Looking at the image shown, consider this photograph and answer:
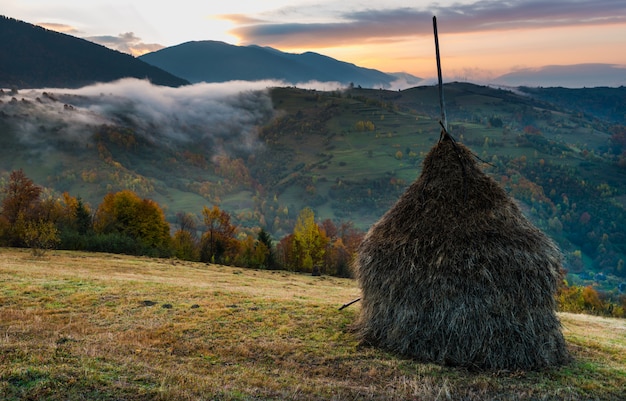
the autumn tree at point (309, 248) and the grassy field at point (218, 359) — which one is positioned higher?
the grassy field at point (218, 359)

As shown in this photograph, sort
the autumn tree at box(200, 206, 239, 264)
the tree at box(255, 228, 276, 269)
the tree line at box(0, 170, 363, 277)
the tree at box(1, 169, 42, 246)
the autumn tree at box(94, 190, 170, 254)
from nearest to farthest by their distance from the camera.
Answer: the tree at box(1, 169, 42, 246) < the tree line at box(0, 170, 363, 277) < the autumn tree at box(94, 190, 170, 254) < the tree at box(255, 228, 276, 269) < the autumn tree at box(200, 206, 239, 264)

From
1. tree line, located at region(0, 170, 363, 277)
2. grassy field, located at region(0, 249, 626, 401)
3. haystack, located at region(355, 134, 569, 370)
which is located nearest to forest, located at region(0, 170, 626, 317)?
tree line, located at region(0, 170, 363, 277)

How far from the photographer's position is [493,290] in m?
12.8

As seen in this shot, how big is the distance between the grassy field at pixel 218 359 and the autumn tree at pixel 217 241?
162 feet

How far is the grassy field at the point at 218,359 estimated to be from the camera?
9219 millimetres

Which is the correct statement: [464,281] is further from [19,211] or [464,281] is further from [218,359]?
[19,211]

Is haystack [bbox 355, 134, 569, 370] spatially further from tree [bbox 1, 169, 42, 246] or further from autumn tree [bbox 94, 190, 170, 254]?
autumn tree [bbox 94, 190, 170, 254]

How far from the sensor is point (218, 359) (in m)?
12.4

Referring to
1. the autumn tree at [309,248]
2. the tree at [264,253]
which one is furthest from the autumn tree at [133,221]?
the autumn tree at [309,248]

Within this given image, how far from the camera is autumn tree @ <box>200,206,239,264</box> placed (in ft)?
227

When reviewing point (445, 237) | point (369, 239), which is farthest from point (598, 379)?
point (369, 239)

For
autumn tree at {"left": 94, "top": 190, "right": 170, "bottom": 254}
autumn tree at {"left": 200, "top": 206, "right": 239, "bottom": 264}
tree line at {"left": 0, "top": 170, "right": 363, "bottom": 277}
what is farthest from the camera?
autumn tree at {"left": 200, "top": 206, "right": 239, "bottom": 264}

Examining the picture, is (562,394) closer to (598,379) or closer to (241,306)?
(598,379)

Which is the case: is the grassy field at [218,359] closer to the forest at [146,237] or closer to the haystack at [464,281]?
the haystack at [464,281]
